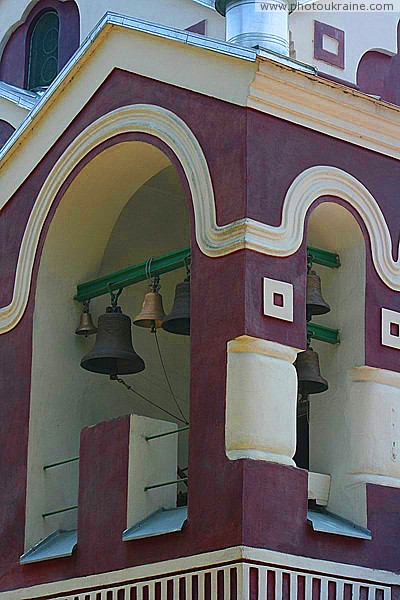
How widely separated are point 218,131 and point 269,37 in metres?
1.01

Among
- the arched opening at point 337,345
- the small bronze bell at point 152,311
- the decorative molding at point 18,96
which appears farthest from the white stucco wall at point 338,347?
the decorative molding at point 18,96

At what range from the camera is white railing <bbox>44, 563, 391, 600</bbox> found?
11898 mm

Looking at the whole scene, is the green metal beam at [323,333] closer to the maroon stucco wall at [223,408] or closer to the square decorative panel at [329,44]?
the maroon stucco wall at [223,408]

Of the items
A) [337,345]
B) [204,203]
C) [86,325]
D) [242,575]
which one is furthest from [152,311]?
[242,575]

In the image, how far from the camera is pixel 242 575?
38.9ft

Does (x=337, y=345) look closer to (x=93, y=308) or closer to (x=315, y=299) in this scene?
(x=315, y=299)

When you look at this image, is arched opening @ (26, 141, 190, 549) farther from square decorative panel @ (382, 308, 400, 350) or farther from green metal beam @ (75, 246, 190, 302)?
square decorative panel @ (382, 308, 400, 350)

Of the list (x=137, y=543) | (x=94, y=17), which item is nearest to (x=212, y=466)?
(x=137, y=543)

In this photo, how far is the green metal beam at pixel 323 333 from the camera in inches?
522

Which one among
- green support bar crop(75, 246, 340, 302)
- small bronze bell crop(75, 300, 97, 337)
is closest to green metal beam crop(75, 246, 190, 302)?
green support bar crop(75, 246, 340, 302)

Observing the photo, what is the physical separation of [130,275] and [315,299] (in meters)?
1.53

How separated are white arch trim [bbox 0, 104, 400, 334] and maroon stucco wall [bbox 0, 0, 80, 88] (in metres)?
3.62

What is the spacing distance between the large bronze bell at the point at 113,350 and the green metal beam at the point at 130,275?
0.64 ft

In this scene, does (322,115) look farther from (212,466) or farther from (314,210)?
(212,466)
